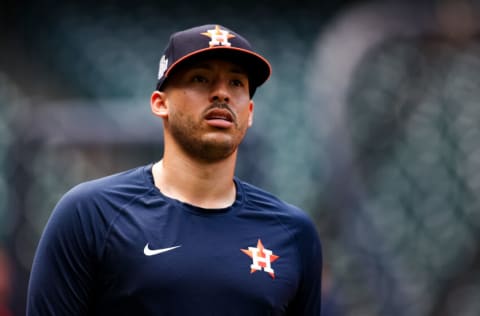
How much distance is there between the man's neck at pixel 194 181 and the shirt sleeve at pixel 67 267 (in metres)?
0.28

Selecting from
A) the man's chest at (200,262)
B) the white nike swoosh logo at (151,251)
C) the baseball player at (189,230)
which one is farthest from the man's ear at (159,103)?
the white nike swoosh logo at (151,251)

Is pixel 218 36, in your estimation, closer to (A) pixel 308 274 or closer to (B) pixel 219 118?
(B) pixel 219 118

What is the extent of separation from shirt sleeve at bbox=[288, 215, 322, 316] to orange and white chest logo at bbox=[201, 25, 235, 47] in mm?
664

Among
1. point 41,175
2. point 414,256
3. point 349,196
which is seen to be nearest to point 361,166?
point 349,196

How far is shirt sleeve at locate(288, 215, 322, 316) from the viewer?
258cm

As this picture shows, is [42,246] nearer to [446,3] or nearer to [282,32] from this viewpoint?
[446,3]

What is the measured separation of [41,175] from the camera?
4.79 metres

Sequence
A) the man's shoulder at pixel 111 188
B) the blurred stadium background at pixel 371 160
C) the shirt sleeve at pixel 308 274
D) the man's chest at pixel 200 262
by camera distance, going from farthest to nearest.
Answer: the blurred stadium background at pixel 371 160
the shirt sleeve at pixel 308 274
the man's shoulder at pixel 111 188
the man's chest at pixel 200 262

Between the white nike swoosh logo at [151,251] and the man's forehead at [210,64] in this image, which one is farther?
the man's forehead at [210,64]

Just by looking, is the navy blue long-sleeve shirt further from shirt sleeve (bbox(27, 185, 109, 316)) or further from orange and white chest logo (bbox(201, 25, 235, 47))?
orange and white chest logo (bbox(201, 25, 235, 47))

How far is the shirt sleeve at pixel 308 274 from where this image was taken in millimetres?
2582

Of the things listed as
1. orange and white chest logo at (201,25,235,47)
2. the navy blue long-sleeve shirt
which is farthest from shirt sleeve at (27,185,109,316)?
orange and white chest logo at (201,25,235,47)

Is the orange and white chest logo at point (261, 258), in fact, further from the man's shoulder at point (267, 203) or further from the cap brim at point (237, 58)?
the cap brim at point (237, 58)

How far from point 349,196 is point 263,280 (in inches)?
81.1
